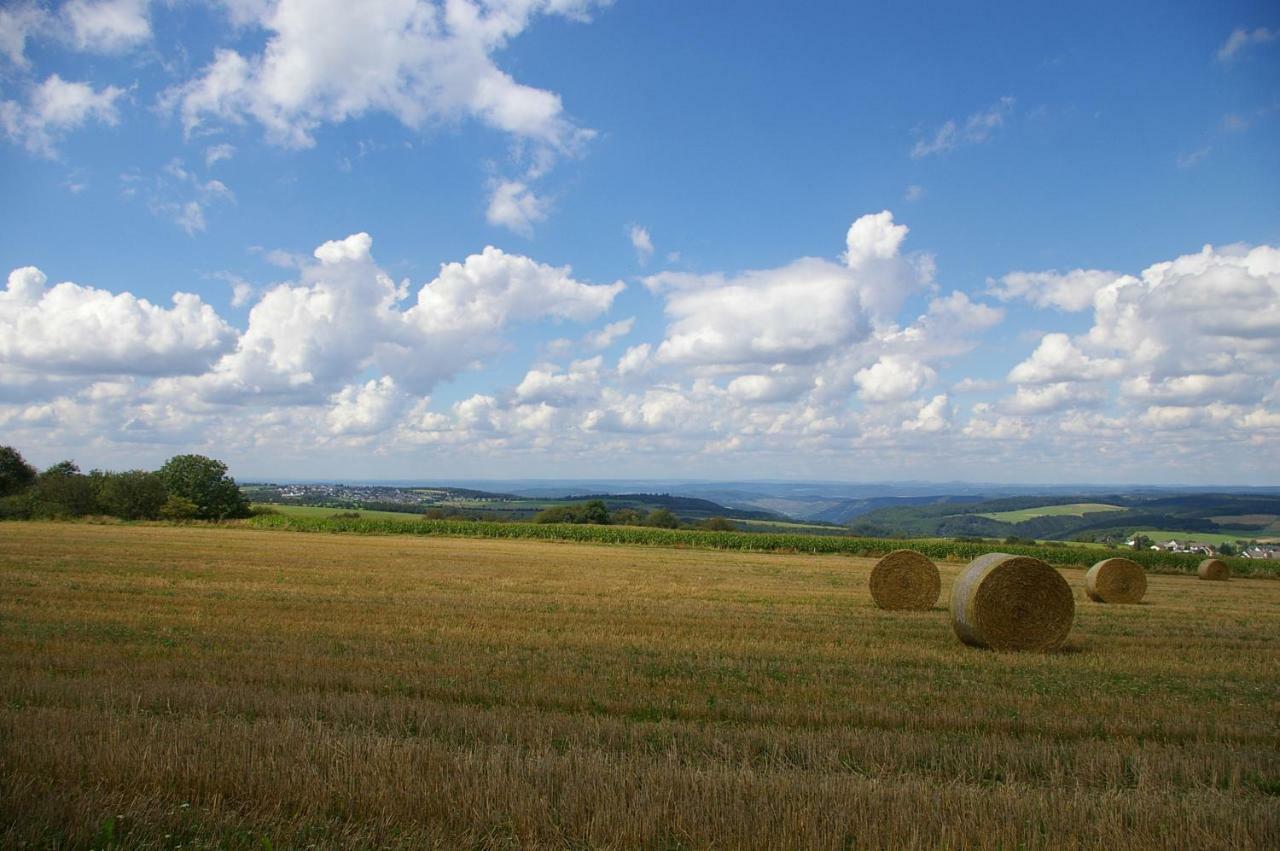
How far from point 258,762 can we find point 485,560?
26447mm

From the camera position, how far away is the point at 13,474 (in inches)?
3184

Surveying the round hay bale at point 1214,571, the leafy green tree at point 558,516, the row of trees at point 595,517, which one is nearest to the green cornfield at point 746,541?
the round hay bale at point 1214,571

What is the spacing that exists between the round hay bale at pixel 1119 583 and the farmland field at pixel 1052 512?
108 metres

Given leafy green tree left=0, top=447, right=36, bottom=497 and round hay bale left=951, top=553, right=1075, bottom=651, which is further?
Result: leafy green tree left=0, top=447, right=36, bottom=497

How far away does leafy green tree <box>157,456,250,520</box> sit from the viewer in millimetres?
69938

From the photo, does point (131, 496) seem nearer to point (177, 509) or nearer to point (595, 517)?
point (177, 509)

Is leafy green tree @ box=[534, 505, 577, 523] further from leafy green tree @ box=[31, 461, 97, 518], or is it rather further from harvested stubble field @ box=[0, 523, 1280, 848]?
harvested stubble field @ box=[0, 523, 1280, 848]

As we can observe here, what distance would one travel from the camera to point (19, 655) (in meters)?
9.92

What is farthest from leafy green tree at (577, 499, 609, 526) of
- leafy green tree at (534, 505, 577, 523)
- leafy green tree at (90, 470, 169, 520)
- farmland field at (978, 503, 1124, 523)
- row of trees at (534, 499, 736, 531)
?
farmland field at (978, 503, 1124, 523)

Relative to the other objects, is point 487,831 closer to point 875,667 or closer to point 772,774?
point 772,774

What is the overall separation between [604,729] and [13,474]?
97349 millimetres

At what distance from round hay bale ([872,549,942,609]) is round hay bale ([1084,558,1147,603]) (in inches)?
286

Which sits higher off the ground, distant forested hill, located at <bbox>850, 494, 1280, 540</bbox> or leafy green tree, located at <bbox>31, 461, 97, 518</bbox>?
leafy green tree, located at <bbox>31, 461, 97, 518</bbox>

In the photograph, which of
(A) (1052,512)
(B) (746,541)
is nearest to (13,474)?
(B) (746,541)
